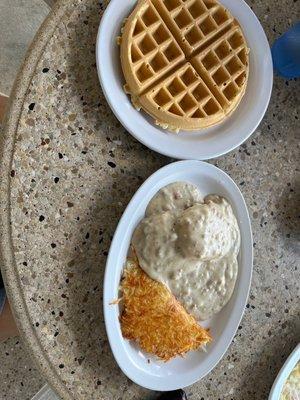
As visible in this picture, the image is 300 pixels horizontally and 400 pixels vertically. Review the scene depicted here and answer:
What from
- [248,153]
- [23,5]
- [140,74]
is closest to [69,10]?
[140,74]

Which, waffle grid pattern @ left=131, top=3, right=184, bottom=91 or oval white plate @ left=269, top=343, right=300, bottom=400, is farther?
oval white plate @ left=269, top=343, right=300, bottom=400

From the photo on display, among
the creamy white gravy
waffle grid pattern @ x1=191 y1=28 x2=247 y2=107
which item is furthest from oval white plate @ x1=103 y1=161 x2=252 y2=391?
waffle grid pattern @ x1=191 y1=28 x2=247 y2=107

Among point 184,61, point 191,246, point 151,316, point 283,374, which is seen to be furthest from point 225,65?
point 283,374

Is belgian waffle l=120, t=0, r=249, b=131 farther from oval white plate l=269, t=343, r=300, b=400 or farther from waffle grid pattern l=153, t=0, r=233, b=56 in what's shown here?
oval white plate l=269, t=343, r=300, b=400

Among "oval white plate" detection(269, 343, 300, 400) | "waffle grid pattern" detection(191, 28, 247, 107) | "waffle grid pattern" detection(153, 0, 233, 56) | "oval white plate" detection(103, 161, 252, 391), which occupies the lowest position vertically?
"oval white plate" detection(269, 343, 300, 400)

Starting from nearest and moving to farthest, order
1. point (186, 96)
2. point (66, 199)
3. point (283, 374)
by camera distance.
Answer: point (66, 199) < point (186, 96) < point (283, 374)

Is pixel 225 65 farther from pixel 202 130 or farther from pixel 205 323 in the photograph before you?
pixel 205 323
